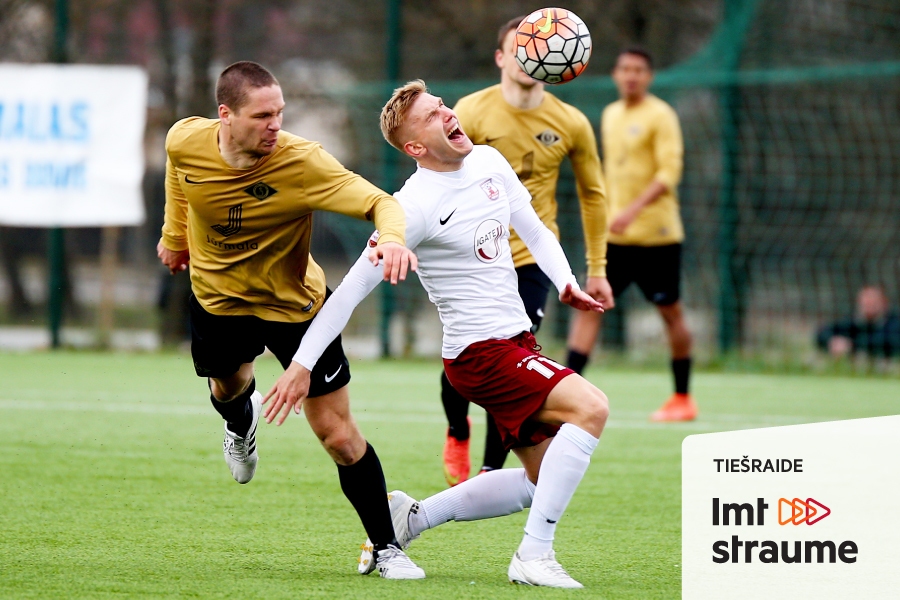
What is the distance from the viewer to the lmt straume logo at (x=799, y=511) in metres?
3.53

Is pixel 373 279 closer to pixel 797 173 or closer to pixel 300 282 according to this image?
pixel 300 282

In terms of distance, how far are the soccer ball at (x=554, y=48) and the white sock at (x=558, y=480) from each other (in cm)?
212

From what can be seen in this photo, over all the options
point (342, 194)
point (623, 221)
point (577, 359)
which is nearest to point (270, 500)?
point (342, 194)

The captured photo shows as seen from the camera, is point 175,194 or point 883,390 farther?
point 883,390

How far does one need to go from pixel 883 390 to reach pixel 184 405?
537 cm

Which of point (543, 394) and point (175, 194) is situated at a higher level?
point (175, 194)

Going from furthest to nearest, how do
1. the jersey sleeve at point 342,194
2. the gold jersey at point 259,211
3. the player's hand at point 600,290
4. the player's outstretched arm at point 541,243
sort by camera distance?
1. the player's hand at point 600,290
2. the player's outstretched arm at point 541,243
3. the gold jersey at point 259,211
4. the jersey sleeve at point 342,194

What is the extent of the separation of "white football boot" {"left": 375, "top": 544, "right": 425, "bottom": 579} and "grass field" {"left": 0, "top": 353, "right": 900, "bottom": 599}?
62 millimetres

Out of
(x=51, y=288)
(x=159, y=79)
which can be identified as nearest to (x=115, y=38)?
(x=159, y=79)

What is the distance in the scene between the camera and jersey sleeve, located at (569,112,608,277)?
6008 millimetres

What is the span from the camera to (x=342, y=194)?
4.16 metres

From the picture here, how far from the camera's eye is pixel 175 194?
477 centimetres

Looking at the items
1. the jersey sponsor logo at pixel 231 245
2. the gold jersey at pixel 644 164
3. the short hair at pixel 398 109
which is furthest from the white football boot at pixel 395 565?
the gold jersey at pixel 644 164

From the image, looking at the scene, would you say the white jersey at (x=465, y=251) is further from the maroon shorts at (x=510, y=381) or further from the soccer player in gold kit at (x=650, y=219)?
the soccer player in gold kit at (x=650, y=219)
